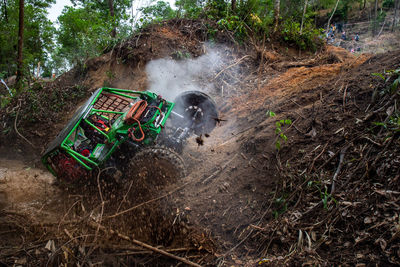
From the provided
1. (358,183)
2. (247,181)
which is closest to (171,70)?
(247,181)

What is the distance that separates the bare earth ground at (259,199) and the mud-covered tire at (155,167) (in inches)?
4.3

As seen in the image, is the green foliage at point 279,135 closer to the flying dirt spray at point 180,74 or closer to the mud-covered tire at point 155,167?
the mud-covered tire at point 155,167

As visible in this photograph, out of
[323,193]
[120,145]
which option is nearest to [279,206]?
[323,193]

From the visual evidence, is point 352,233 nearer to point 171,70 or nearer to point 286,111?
point 286,111

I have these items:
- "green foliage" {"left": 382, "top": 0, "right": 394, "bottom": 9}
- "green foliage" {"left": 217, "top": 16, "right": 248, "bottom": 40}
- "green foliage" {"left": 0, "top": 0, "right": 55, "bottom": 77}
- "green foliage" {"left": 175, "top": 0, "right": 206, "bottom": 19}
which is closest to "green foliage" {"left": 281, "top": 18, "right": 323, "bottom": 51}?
"green foliage" {"left": 217, "top": 16, "right": 248, "bottom": 40}

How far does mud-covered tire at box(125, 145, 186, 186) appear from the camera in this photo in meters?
4.45

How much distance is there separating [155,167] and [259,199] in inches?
71.4

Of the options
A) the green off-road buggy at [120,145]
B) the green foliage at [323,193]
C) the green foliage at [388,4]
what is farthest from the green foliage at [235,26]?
the green foliage at [388,4]

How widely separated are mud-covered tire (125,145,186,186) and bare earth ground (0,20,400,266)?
108mm

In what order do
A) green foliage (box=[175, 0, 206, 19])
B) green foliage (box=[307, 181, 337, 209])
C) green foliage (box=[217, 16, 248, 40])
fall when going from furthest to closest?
1. green foliage (box=[175, 0, 206, 19])
2. green foliage (box=[217, 16, 248, 40])
3. green foliage (box=[307, 181, 337, 209])

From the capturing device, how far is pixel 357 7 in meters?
28.5

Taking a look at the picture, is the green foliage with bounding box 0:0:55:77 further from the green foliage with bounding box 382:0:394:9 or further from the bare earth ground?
the green foliage with bounding box 382:0:394:9

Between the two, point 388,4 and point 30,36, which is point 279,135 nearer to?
point 30,36

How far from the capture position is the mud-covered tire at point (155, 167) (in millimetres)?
4453
